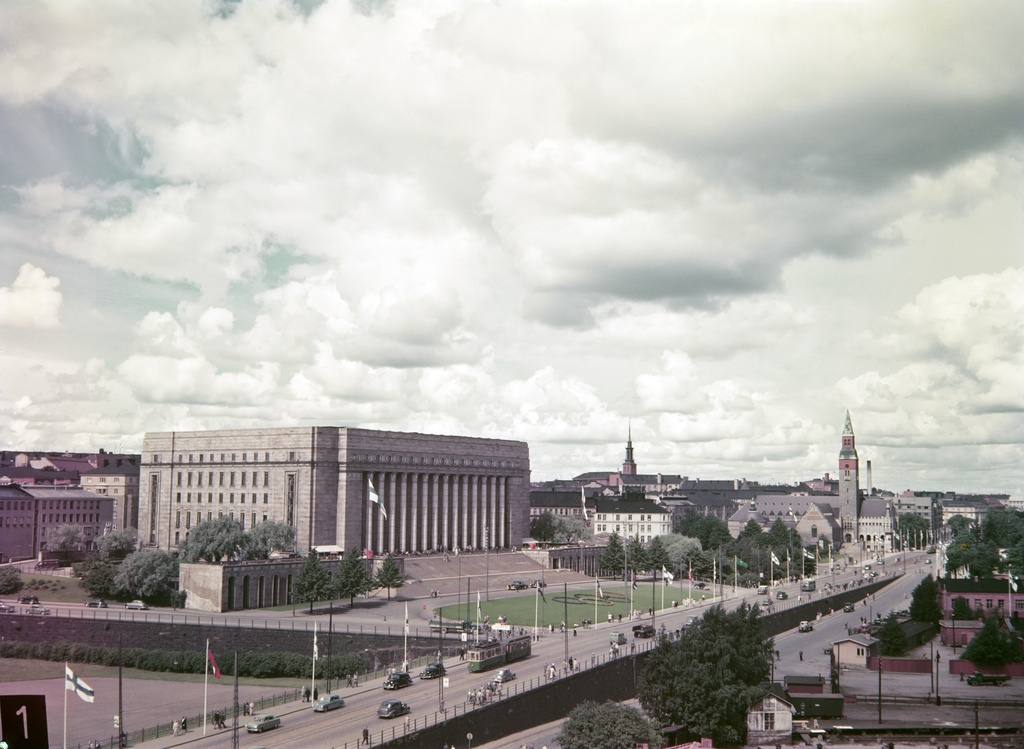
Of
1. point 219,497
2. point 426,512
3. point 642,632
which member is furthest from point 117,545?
point 642,632

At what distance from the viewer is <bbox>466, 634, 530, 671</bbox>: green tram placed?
8794cm

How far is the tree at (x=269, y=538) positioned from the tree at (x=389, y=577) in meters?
16.7

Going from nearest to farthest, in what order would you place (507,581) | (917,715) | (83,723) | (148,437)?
1. (83,723)
2. (917,715)
3. (507,581)
4. (148,437)

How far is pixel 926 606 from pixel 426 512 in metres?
85.2

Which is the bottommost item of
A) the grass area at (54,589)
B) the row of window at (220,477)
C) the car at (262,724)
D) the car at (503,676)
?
the car at (262,724)

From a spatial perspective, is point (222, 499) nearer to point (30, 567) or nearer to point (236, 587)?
point (30, 567)

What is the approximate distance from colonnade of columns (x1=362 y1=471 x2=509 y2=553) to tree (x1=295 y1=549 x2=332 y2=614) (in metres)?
43.1

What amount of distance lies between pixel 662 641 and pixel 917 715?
2651cm

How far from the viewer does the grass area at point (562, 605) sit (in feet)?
399

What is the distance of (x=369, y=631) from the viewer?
105m

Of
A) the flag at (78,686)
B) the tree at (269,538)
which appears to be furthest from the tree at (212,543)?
the flag at (78,686)

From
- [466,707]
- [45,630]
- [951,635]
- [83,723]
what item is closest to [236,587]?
[45,630]

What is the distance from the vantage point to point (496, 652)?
89.9m

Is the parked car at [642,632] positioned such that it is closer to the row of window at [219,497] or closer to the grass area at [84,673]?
the grass area at [84,673]
